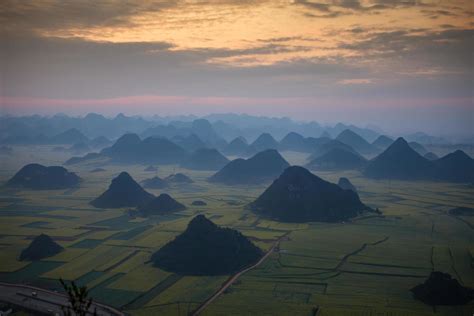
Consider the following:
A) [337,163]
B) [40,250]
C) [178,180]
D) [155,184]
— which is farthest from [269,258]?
[337,163]

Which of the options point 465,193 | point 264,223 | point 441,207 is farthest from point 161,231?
point 465,193

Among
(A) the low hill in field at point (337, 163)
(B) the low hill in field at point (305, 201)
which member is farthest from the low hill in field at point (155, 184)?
(A) the low hill in field at point (337, 163)

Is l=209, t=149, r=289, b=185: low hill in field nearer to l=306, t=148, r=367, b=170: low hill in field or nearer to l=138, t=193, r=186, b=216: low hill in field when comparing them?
l=306, t=148, r=367, b=170: low hill in field

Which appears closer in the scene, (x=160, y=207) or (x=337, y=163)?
(x=160, y=207)

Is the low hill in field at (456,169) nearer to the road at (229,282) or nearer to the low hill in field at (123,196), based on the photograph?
the road at (229,282)

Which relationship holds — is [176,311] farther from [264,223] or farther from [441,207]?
[441,207]

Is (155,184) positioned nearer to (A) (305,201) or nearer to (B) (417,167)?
(A) (305,201)

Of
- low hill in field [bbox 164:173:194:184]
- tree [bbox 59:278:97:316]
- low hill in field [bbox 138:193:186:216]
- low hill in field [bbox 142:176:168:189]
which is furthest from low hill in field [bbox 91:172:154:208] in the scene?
tree [bbox 59:278:97:316]
